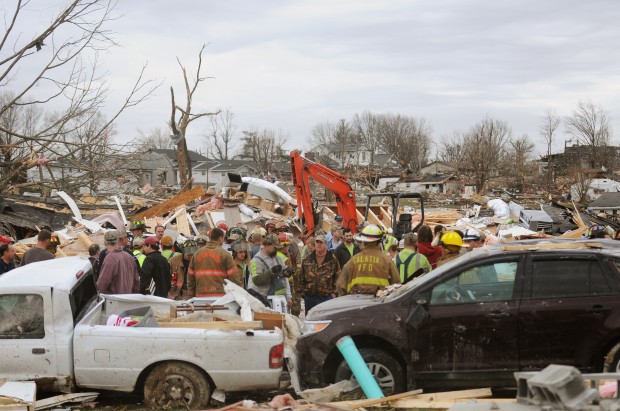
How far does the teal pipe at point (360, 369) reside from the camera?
6.98m

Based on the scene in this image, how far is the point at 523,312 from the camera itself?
7.18 metres

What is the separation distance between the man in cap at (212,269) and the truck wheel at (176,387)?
2.50 metres

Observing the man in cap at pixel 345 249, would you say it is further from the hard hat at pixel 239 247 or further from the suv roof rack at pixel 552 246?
the suv roof rack at pixel 552 246

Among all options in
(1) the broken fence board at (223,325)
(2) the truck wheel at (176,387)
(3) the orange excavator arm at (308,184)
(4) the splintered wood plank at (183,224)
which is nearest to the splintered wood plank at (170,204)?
(4) the splintered wood plank at (183,224)

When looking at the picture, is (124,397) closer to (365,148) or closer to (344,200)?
(344,200)

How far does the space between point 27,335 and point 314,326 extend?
9.78ft

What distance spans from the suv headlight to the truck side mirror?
0.84 m

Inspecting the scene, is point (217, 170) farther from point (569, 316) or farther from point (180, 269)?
point (569, 316)

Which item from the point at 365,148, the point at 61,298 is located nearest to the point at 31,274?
the point at 61,298

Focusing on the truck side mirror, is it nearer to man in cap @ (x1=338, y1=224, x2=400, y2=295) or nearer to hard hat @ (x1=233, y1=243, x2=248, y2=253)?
man in cap @ (x1=338, y1=224, x2=400, y2=295)

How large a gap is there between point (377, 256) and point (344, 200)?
9.81 m

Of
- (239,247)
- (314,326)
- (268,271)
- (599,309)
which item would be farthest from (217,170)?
(599,309)

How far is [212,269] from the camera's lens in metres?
9.80

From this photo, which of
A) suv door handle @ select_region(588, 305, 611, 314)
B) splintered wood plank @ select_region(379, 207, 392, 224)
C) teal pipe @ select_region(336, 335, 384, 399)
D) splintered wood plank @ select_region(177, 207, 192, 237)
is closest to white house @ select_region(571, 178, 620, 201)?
splintered wood plank @ select_region(379, 207, 392, 224)
